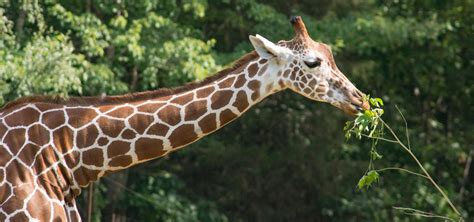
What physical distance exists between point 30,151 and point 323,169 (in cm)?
1078

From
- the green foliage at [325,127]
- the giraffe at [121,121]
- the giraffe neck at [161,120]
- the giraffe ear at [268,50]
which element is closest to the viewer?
the giraffe at [121,121]

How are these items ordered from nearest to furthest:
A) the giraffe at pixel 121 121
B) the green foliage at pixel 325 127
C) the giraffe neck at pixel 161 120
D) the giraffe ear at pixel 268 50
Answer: the giraffe at pixel 121 121 → the giraffe neck at pixel 161 120 → the giraffe ear at pixel 268 50 → the green foliage at pixel 325 127

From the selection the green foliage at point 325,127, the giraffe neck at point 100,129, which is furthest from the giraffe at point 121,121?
the green foliage at point 325,127

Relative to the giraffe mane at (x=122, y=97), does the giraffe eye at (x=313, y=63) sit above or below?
above

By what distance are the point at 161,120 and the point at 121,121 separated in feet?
1.02

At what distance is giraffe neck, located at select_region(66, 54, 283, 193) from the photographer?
898cm

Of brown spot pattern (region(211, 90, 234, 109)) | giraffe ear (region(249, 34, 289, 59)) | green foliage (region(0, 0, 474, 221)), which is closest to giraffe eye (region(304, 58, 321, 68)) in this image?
giraffe ear (region(249, 34, 289, 59))

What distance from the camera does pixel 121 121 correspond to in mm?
9031

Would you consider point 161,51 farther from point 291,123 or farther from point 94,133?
point 94,133

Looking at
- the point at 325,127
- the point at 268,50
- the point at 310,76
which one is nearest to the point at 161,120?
the point at 268,50

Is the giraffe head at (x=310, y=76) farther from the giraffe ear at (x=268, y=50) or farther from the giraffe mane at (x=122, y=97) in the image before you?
the giraffe mane at (x=122, y=97)

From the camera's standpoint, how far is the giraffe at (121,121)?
8.74 metres

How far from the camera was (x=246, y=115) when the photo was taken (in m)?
19.4

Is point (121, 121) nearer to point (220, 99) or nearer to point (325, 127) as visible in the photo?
point (220, 99)
